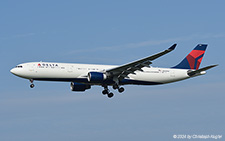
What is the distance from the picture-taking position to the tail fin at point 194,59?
202ft

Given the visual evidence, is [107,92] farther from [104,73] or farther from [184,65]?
[184,65]

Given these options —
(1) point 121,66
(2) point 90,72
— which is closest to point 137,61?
(1) point 121,66

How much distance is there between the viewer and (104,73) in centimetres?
5484

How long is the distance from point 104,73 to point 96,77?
5.27 feet

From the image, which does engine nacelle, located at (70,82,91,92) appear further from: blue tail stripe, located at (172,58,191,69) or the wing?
blue tail stripe, located at (172,58,191,69)

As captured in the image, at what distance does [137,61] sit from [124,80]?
6151mm

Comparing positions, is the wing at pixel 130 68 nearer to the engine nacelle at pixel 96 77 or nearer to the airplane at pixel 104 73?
the airplane at pixel 104 73

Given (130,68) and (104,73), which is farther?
(104,73)

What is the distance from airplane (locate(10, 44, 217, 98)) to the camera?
174 ft

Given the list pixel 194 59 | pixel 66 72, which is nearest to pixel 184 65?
pixel 194 59

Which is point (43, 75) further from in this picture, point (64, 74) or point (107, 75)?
point (107, 75)

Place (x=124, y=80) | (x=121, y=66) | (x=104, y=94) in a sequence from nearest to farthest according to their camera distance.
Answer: (x=121, y=66), (x=124, y=80), (x=104, y=94)

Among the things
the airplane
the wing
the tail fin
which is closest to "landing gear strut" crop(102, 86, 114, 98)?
the airplane

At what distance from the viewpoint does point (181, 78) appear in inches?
2359
